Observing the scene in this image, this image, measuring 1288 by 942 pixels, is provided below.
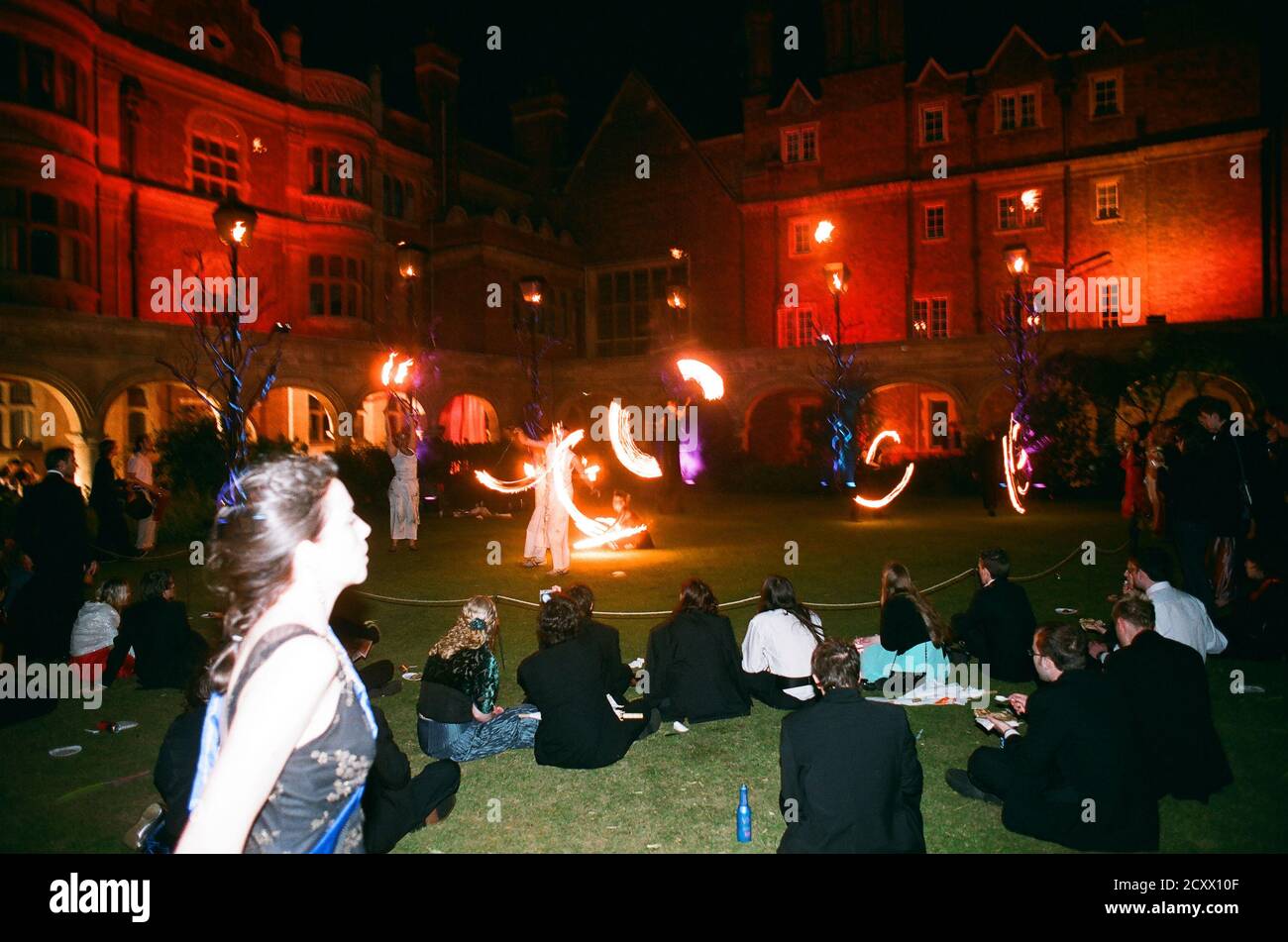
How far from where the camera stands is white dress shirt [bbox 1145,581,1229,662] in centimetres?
682

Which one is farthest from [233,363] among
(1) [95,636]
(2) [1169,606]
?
(2) [1169,606]

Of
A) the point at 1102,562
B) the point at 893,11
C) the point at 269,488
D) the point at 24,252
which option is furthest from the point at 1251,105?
the point at 24,252

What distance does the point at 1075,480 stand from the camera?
24.3m

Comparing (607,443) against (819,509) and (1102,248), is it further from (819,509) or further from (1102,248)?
(1102,248)

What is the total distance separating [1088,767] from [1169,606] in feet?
10.7

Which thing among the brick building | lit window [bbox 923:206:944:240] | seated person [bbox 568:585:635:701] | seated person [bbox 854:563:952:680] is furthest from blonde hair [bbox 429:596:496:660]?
lit window [bbox 923:206:944:240]

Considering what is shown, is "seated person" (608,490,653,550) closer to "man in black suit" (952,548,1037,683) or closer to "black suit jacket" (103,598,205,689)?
"man in black suit" (952,548,1037,683)

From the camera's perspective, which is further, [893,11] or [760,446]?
[760,446]

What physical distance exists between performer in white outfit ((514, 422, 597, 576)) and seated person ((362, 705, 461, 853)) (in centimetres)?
790

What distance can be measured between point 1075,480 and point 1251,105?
1489 centimetres

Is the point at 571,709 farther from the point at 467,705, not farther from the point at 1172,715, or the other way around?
the point at 1172,715

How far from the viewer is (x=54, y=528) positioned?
26.2 ft

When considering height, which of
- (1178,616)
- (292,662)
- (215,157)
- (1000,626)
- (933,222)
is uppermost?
(215,157)

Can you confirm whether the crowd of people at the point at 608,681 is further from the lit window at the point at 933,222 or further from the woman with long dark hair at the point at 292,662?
the lit window at the point at 933,222
